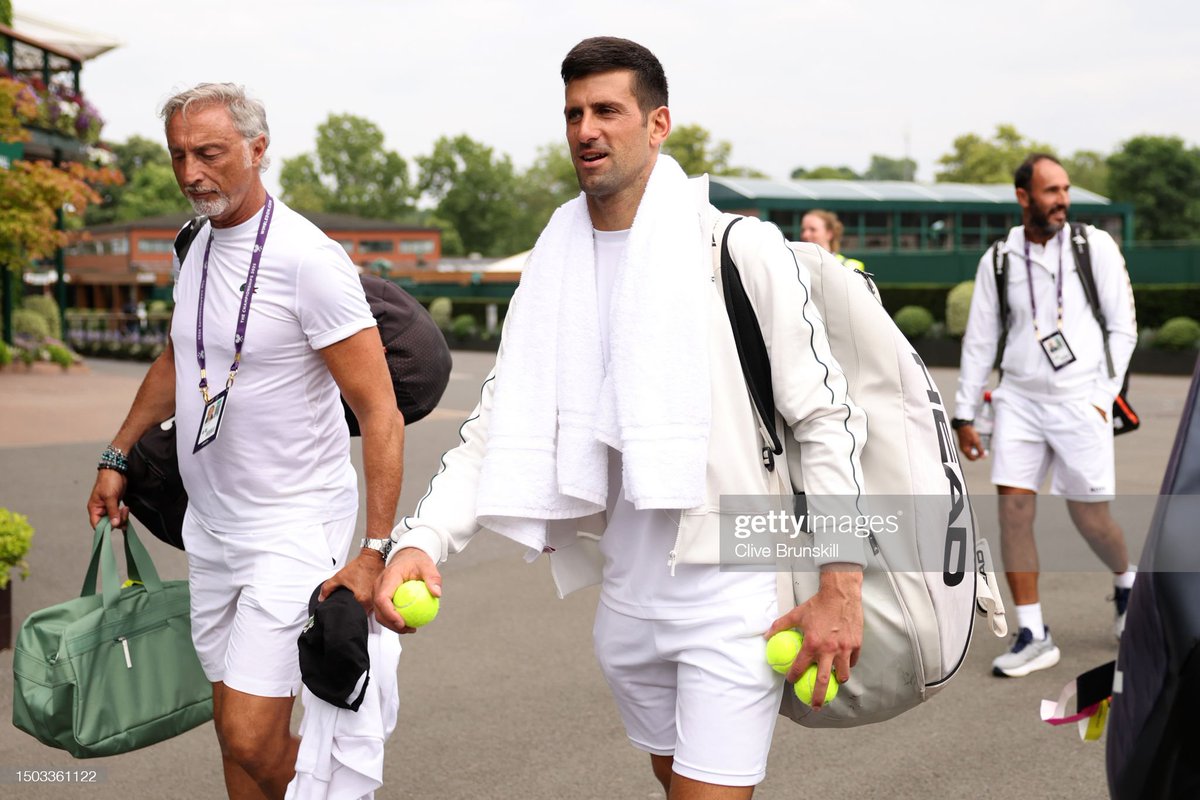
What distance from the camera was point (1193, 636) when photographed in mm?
1824

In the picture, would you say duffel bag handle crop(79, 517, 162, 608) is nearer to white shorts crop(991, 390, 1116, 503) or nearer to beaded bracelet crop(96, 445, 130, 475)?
beaded bracelet crop(96, 445, 130, 475)

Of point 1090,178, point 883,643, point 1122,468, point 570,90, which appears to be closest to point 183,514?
point 570,90

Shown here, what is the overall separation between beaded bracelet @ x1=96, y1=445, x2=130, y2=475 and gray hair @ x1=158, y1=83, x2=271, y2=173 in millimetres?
963

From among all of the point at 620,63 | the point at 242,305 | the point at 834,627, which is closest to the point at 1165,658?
the point at 834,627

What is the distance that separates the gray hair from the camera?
3496mm

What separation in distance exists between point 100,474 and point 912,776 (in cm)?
282

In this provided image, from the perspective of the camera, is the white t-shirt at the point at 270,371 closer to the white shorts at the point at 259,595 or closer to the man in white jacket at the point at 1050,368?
the white shorts at the point at 259,595

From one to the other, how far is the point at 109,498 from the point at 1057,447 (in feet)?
13.5

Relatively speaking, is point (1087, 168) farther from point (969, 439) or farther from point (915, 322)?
point (969, 439)

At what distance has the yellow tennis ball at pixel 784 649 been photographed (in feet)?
8.82

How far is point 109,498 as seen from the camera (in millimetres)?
3830

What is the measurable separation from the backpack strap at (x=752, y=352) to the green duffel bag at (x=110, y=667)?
1819 mm

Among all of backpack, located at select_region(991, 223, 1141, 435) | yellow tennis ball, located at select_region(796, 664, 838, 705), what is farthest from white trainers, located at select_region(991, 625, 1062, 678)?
yellow tennis ball, located at select_region(796, 664, 838, 705)

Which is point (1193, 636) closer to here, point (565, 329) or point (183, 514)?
point (565, 329)
